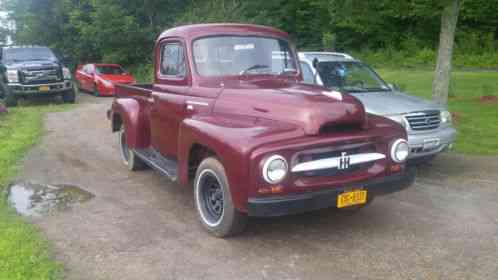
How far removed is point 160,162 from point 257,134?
2299mm

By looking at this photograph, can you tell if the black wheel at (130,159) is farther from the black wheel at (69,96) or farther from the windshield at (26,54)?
the windshield at (26,54)

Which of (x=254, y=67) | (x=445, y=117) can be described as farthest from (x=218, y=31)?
(x=445, y=117)

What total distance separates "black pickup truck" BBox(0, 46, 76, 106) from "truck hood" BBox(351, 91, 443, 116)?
40.9 ft

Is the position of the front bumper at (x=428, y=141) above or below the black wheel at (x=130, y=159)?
above

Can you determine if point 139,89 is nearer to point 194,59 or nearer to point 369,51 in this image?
point 194,59

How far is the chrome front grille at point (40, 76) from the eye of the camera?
16.3 metres

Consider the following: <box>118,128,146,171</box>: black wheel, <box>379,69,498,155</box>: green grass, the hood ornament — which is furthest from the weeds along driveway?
<box>379,69,498,155</box>: green grass

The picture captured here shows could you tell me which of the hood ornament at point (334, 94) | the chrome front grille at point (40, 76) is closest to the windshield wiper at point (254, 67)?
the hood ornament at point (334, 94)

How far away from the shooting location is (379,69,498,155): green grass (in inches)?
367

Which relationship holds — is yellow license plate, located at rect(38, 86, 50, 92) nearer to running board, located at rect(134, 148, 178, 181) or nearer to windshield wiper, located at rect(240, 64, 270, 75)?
running board, located at rect(134, 148, 178, 181)

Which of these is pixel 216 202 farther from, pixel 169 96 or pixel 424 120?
pixel 424 120

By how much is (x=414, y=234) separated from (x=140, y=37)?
25.2m

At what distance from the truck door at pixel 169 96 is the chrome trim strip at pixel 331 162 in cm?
181

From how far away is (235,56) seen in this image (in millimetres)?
5797
